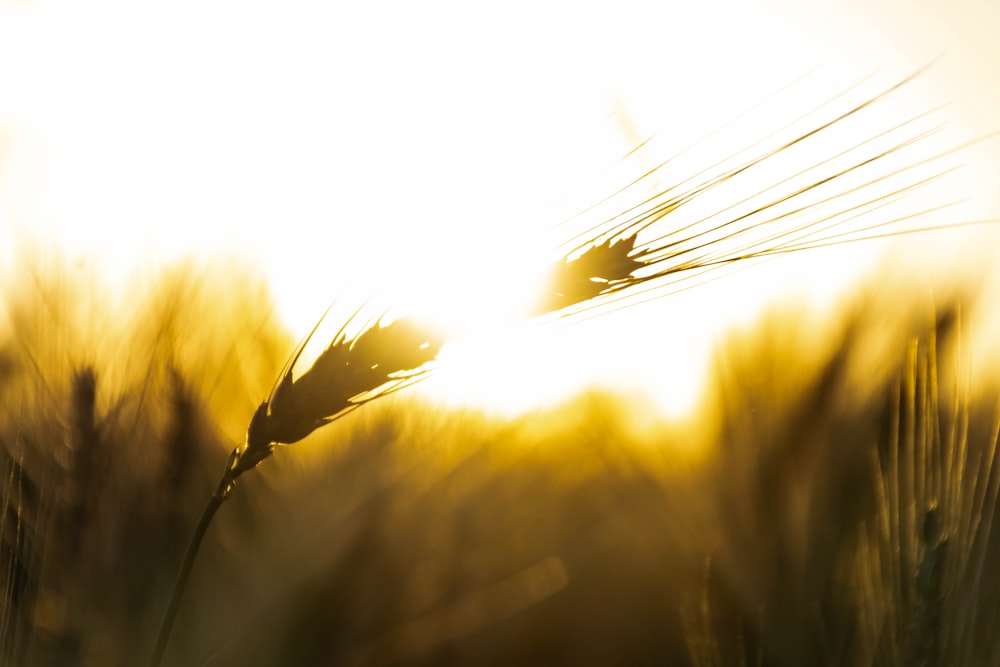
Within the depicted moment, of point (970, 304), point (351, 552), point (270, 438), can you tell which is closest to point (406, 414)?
point (351, 552)

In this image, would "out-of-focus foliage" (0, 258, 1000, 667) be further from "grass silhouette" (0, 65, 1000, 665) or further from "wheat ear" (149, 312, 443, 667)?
"wheat ear" (149, 312, 443, 667)

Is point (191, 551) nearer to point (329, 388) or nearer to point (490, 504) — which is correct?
point (329, 388)

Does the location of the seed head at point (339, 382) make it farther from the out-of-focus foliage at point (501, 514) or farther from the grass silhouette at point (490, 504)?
the out-of-focus foliage at point (501, 514)

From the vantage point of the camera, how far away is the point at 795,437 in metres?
1.31

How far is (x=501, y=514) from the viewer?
1666 millimetres

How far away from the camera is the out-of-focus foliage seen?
1.05 m

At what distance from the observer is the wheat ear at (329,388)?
75cm

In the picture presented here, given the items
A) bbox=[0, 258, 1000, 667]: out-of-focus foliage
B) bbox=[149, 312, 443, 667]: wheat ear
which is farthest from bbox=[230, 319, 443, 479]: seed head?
bbox=[0, 258, 1000, 667]: out-of-focus foliage

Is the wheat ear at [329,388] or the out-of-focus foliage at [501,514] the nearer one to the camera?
the wheat ear at [329,388]

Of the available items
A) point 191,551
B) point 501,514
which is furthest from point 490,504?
point 191,551

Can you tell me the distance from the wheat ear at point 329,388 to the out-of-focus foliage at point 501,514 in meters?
0.44

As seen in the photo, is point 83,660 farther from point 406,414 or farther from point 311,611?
point 406,414

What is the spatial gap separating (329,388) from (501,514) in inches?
38.1

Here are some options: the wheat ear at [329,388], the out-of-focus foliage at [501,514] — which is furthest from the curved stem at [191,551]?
the out-of-focus foliage at [501,514]
